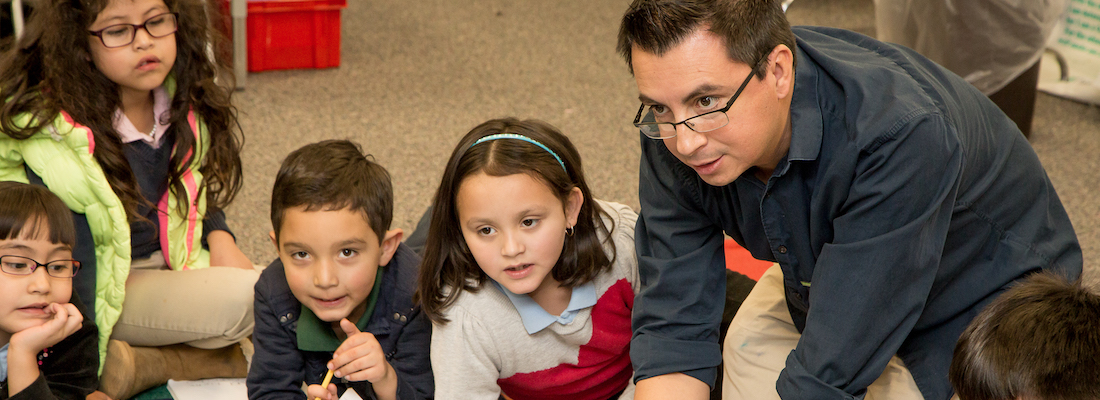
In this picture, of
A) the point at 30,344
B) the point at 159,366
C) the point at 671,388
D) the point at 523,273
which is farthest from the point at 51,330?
the point at 671,388

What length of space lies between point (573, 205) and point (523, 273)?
0.13 metres

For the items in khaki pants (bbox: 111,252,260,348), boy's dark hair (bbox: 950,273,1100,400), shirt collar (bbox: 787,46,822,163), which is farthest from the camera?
khaki pants (bbox: 111,252,260,348)

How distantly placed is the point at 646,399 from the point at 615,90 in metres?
1.81

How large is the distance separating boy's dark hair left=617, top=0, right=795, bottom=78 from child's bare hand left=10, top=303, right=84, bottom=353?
0.92m

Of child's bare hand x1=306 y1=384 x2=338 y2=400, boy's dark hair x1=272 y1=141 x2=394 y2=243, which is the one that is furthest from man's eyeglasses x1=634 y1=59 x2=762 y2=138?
child's bare hand x1=306 y1=384 x2=338 y2=400

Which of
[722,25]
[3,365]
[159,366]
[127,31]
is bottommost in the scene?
[159,366]

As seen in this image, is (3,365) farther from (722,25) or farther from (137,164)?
(722,25)

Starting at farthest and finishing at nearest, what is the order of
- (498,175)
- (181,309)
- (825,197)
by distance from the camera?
(181,309) < (498,175) < (825,197)

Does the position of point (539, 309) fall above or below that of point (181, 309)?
above

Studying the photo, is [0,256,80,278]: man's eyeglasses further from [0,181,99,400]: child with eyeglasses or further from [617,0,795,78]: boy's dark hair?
[617,0,795,78]: boy's dark hair

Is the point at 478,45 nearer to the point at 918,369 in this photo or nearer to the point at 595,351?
the point at 595,351

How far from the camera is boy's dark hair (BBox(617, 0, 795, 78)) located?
0.99 m

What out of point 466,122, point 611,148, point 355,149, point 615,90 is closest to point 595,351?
point 355,149

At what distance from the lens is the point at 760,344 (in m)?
1.40
